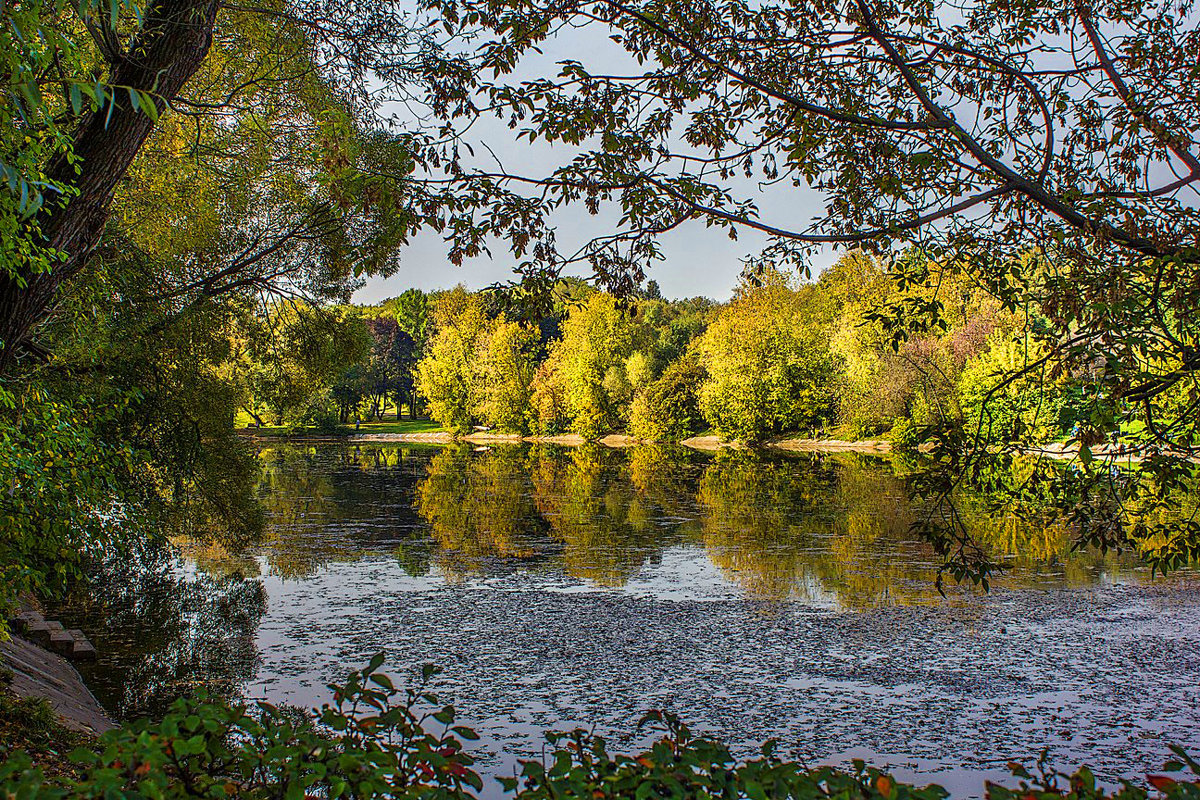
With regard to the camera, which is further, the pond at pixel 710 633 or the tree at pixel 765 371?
→ the tree at pixel 765 371

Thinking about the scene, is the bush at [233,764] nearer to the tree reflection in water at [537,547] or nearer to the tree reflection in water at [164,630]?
the tree reflection in water at [537,547]

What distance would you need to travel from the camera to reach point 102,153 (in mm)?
4656

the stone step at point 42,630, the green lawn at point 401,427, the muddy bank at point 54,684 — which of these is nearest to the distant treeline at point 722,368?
the green lawn at point 401,427

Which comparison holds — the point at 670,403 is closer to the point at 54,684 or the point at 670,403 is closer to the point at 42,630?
the point at 42,630

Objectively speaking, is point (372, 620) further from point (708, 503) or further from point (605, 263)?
point (708, 503)

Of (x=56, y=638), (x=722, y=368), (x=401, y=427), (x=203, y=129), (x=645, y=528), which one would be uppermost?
(x=722, y=368)

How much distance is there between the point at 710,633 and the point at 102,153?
8.40 m

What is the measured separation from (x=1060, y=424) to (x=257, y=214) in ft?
34.7

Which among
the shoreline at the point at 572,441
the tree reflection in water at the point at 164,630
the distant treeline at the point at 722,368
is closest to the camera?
the tree reflection in water at the point at 164,630

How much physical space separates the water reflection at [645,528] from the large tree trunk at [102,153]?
977 cm

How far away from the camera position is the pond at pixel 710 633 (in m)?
7.73

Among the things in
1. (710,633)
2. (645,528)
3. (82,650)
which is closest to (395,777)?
(710,633)

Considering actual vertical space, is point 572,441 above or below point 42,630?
above

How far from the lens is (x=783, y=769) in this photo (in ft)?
7.72
